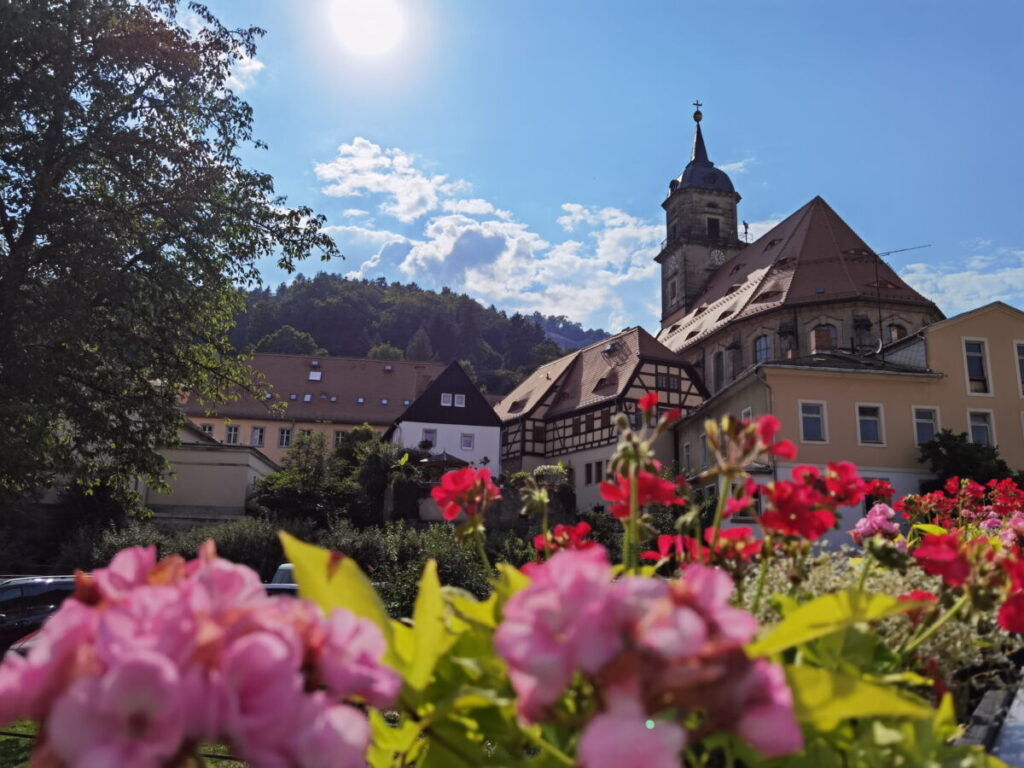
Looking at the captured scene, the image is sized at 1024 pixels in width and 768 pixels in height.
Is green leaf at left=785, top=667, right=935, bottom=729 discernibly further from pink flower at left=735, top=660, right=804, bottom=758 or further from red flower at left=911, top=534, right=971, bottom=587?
red flower at left=911, top=534, right=971, bottom=587

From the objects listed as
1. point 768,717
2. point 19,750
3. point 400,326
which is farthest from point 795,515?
point 400,326

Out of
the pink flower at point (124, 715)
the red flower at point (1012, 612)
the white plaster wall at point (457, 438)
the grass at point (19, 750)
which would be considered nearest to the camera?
the pink flower at point (124, 715)

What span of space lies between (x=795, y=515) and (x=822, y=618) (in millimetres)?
561

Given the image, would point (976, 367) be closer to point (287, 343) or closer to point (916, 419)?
point (916, 419)

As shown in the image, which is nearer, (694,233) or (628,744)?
(628,744)

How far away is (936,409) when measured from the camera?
89.0 ft

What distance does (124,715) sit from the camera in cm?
76

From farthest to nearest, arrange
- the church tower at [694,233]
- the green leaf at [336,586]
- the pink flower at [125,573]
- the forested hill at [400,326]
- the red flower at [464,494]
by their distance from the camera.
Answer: the forested hill at [400,326] < the church tower at [694,233] < the red flower at [464,494] < the green leaf at [336,586] < the pink flower at [125,573]

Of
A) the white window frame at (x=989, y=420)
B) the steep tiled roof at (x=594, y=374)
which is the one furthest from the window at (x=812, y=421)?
the steep tiled roof at (x=594, y=374)

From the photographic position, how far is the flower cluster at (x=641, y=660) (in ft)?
2.73

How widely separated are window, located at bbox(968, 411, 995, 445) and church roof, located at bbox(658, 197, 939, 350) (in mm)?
16412

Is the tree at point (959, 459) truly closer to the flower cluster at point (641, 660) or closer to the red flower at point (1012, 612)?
the red flower at point (1012, 612)

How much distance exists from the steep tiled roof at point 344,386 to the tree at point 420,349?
160ft

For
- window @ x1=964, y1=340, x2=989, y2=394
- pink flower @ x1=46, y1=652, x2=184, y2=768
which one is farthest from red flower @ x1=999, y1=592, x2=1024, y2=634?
window @ x1=964, y1=340, x2=989, y2=394
